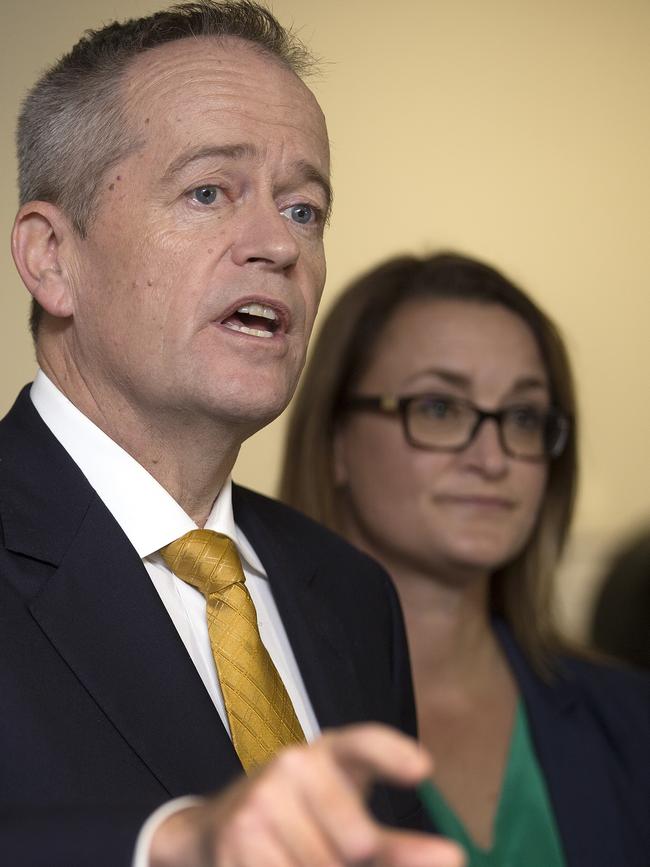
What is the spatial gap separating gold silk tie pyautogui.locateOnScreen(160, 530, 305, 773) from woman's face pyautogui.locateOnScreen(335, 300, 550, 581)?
895 mm

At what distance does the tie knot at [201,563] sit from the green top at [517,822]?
0.83 meters

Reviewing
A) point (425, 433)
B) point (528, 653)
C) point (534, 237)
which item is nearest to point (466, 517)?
point (425, 433)

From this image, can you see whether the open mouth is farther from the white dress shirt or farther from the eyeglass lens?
the eyeglass lens

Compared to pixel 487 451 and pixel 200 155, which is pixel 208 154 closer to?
pixel 200 155

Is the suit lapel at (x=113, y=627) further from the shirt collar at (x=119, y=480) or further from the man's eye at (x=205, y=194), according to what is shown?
the man's eye at (x=205, y=194)

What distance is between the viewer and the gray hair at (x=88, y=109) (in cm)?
149

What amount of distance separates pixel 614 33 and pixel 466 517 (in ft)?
5.47

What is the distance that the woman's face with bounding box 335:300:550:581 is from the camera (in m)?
2.32

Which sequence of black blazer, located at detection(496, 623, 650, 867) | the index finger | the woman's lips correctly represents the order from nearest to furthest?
the index finger
black blazer, located at detection(496, 623, 650, 867)
the woman's lips

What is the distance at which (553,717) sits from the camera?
2.35 meters

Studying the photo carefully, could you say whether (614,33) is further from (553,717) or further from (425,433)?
(553,717)

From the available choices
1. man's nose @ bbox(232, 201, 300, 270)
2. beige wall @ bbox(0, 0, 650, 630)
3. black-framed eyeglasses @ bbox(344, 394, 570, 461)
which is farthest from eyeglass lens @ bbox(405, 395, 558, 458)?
man's nose @ bbox(232, 201, 300, 270)

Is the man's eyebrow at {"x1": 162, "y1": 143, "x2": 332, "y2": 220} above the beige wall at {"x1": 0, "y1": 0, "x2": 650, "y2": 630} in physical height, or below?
below

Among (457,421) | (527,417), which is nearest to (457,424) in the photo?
(457,421)
